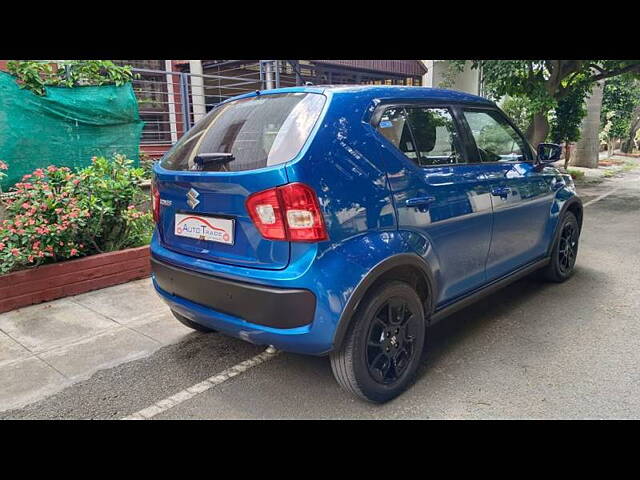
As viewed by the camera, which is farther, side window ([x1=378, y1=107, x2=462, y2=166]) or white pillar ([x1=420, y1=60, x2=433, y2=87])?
white pillar ([x1=420, y1=60, x2=433, y2=87])

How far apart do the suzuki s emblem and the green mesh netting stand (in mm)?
3299

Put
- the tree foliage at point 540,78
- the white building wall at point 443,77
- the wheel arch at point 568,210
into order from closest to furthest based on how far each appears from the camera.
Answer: the wheel arch at point 568,210
the tree foliage at point 540,78
the white building wall at point 443,77

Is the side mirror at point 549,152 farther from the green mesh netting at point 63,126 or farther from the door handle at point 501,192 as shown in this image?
the green mesh netting at point 63,126

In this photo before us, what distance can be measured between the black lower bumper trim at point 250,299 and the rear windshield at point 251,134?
62cm

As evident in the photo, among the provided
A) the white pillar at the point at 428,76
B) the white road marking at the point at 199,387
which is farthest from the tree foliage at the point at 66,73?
the white pillar at the point at 428,76

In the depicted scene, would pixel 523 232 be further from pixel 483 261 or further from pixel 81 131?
pixel 81 131

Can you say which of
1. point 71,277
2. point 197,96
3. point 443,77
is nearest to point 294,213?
point 71,277

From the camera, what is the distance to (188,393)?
9.61ft

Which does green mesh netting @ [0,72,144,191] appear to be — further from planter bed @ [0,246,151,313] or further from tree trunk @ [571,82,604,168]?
tree trunk @ [571,82,604,168]

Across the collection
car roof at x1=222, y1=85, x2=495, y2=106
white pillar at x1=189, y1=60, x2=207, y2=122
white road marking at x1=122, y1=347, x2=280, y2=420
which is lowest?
white road marking at x1=122, y1=347, x2=280, y2=420

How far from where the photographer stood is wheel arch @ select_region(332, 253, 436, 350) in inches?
97.6

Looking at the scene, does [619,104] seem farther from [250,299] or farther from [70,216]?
[250,299]

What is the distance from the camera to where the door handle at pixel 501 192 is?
3506mm

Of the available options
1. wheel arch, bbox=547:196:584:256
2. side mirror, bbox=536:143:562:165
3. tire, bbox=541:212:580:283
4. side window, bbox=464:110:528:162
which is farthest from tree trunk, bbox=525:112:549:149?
side window, bbox=464:110:528:162
